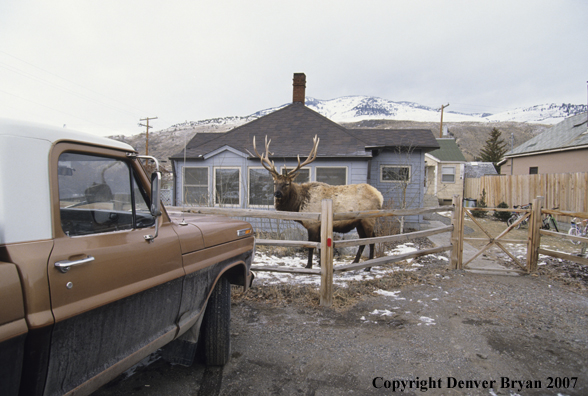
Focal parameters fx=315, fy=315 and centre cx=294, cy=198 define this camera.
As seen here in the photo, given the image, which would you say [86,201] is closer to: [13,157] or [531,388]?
[13,157]

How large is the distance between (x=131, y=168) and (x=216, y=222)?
1068mm

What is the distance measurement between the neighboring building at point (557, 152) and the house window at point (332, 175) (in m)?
A: 12.3

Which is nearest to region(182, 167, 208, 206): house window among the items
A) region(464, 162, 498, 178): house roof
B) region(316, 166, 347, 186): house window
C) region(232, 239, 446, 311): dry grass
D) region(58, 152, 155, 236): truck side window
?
region(316, 166, 347, 186): house window

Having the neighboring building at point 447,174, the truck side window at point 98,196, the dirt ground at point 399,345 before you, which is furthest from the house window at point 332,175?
the neighboring building at point 447,174

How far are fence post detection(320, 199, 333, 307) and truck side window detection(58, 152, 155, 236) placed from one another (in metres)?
2.75

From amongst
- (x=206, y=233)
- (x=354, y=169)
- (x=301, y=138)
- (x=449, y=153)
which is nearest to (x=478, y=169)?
(x=449, y=153)

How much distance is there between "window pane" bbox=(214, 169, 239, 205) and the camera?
12047 millimetres

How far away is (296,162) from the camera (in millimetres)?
11883

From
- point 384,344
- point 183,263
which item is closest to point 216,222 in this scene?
point 183,263

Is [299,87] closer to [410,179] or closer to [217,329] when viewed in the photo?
[410,179]

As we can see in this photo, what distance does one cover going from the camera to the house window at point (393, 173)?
1285cm

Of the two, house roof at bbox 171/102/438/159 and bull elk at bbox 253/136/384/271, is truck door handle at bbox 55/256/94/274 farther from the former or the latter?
house roof at bbox 171/102/438/159

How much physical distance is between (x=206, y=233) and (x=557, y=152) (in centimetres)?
2068

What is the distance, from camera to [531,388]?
293 cm
